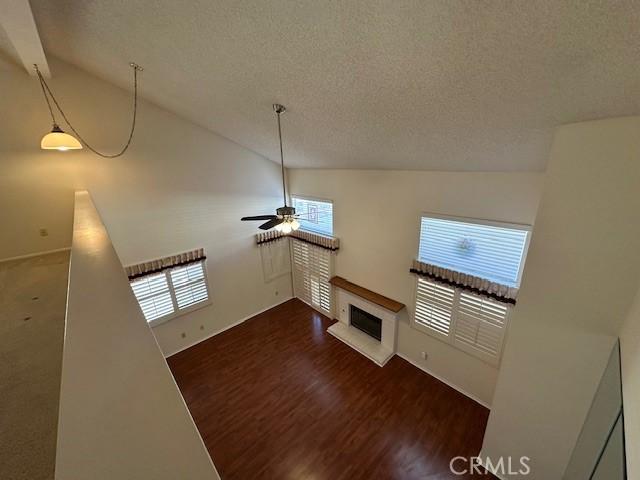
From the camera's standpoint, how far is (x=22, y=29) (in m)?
2.06

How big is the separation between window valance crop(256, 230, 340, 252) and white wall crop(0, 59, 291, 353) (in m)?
0.30

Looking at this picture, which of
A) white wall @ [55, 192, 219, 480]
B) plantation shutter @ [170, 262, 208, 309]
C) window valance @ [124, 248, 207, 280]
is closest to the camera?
white wall @ [55, 192, 219, 480]

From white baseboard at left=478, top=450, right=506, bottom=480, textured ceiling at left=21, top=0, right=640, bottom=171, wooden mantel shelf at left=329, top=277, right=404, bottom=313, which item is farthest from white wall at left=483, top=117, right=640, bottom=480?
wooden mantel shelf at left=329, top=277, right=404, bottom=313

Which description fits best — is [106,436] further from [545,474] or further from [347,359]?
[347,359]

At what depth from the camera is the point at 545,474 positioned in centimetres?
270

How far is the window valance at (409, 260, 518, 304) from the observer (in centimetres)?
332

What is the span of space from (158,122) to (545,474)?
6981 mm

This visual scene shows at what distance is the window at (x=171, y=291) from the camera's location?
15.4 ft

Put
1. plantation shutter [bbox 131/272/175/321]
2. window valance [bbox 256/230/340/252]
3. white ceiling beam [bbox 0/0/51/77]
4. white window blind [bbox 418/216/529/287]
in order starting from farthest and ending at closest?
1. window valance [bbox 256/230/340/252]
2. plantation shutter [bbox 131/272/175/321]
3. white window blind [bbox 418/216/529/287]
4. white ceiling beam [bbox 0/0/51/77]

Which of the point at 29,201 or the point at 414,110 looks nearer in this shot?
the point at 414,110

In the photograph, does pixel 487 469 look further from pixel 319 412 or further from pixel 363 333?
pixel 363 333

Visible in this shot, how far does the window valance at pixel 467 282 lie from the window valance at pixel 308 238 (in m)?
1.83

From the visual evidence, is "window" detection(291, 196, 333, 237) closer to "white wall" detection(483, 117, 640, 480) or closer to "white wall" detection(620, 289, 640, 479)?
"white wall" detection(483, 117, 640, 480)

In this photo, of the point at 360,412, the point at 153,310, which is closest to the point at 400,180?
the point at 360,412
